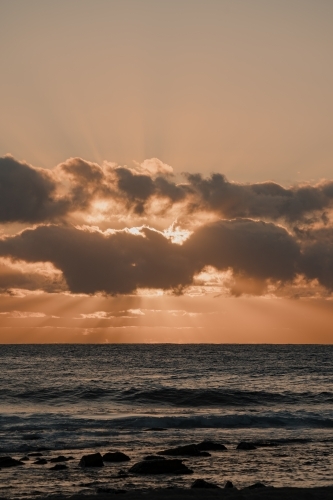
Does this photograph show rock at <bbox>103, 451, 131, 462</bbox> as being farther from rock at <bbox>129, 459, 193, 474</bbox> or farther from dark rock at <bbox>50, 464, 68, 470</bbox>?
rock at <bbox>129, 459, 193, 474</bbox>

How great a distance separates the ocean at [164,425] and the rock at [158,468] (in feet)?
1.88

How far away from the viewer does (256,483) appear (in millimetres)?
20547

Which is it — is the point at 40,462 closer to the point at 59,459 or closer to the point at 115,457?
the point at 59,459

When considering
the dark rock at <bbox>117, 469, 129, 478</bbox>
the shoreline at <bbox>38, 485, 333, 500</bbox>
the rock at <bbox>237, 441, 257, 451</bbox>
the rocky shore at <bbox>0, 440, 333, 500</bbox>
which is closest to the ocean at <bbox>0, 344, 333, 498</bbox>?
the dark rock at <bbox>117, 469, 129, 478</bbox>

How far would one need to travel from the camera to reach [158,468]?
22719 millimetres

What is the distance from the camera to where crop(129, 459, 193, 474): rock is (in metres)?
22.6

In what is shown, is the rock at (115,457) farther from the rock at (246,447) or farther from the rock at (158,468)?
the rock at (246,447)

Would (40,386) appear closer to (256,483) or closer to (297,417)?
(297,417)

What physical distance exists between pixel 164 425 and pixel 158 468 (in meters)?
16.4

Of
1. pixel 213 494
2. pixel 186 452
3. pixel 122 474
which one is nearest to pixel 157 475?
pixel 122 474

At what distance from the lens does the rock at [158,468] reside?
22.6m

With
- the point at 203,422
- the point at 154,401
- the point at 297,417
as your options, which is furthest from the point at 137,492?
the point at 154,401

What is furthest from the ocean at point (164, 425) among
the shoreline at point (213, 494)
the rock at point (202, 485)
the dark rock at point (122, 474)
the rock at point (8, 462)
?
the shoreline at point (213, 494)

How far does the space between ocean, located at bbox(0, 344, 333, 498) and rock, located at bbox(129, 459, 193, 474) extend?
0.57m
